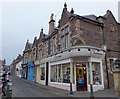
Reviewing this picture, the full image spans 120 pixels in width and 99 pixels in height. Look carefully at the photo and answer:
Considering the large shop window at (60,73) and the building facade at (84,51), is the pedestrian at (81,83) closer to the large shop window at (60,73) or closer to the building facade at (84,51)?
the building facade at (84,51)

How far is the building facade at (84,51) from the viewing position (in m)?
13.5

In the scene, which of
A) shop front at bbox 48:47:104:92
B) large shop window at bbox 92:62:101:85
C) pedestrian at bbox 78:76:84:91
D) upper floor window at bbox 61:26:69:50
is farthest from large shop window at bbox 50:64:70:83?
large shop window at bbox 92:62:101:85

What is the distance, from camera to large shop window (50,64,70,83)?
14808 mm

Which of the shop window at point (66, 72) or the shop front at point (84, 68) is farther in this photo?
the shop window at point (66, 72)

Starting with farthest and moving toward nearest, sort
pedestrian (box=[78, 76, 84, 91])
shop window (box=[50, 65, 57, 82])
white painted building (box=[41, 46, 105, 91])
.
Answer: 1. shop window (box=[50, 65, 57, 82])
2. pedestrian (box=[78, 76, 84, 91])
3. white painted building (box=[41, 46, 105, 91])

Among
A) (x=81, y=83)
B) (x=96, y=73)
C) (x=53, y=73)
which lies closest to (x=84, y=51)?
(x=96, y=73)

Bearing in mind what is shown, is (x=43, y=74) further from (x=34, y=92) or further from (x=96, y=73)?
(x=96, y=73)

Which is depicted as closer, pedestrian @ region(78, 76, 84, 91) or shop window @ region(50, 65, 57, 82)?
pedestrian @ region(78, 76, 84, 91)

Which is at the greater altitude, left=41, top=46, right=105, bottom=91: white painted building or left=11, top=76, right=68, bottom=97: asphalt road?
left=41, top=46, right=105, bottom=91: white painted building

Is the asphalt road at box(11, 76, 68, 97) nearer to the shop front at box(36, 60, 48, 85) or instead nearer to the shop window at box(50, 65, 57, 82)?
the shop window at box(50, 65, 57, 82)

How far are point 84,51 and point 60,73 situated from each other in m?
4.25

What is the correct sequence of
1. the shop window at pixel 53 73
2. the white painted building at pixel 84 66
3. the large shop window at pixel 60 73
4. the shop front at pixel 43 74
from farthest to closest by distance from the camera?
the shop front at pixel 43 74 < the shop window at pixel 53 73 < the large shop window at pixel 60 73 < the white painted building at pixel 84 66

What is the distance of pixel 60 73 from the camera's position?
52.7ft

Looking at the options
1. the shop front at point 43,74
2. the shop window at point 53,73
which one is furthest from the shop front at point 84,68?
the shop front at point 43,74
